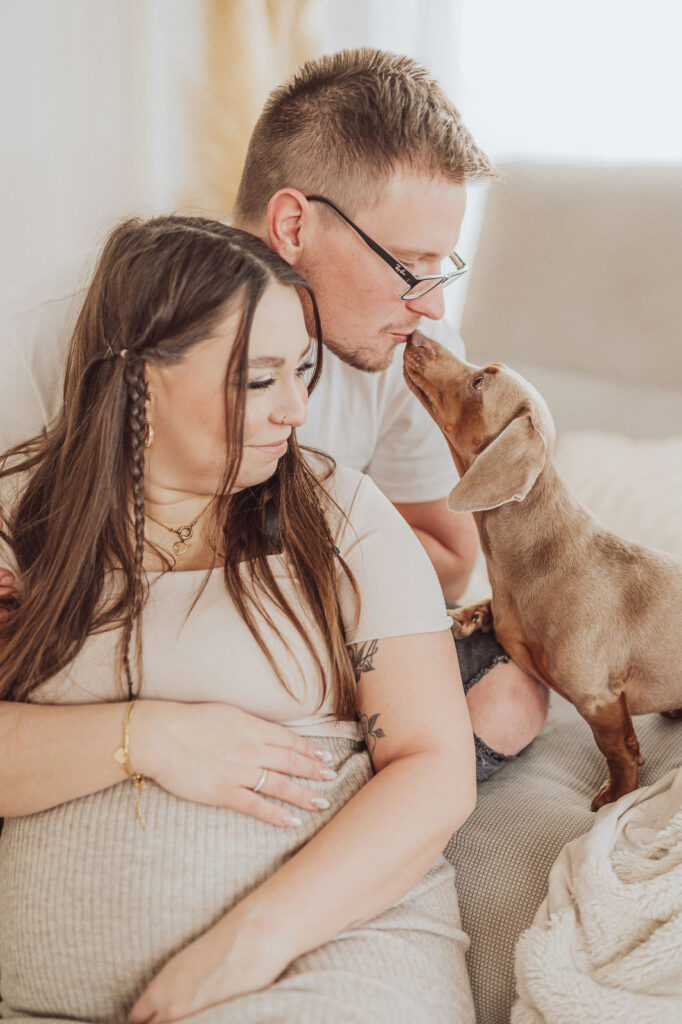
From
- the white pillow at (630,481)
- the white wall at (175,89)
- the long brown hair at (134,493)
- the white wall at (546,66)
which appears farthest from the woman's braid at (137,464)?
the white wall at (546,66)

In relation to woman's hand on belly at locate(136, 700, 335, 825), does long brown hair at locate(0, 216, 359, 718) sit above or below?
above

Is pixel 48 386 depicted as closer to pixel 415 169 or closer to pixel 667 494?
pixel 415 169

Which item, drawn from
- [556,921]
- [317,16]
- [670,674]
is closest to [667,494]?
[670,674]

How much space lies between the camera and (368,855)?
0.99 metres

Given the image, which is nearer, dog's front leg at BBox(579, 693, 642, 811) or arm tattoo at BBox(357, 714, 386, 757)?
arm tattoo at BBox(357, 714, 386, 757)

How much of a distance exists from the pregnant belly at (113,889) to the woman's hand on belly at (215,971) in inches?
1.9

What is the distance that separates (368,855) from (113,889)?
30cm

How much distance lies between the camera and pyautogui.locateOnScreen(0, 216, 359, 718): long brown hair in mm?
1121

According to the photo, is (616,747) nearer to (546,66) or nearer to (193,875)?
(193,875)

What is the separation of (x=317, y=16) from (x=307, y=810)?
222 centimetres

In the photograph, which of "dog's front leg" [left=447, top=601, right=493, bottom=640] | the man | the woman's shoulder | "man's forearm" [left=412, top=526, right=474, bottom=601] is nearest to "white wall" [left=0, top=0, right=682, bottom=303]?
the man

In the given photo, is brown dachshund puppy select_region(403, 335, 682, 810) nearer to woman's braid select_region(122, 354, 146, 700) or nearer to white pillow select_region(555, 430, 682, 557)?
white pillow select_region(555, 430, 682, 557)

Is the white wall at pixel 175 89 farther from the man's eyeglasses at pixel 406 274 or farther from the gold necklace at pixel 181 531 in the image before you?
the gold necklace at pixel 181 531

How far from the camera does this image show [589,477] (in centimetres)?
181
